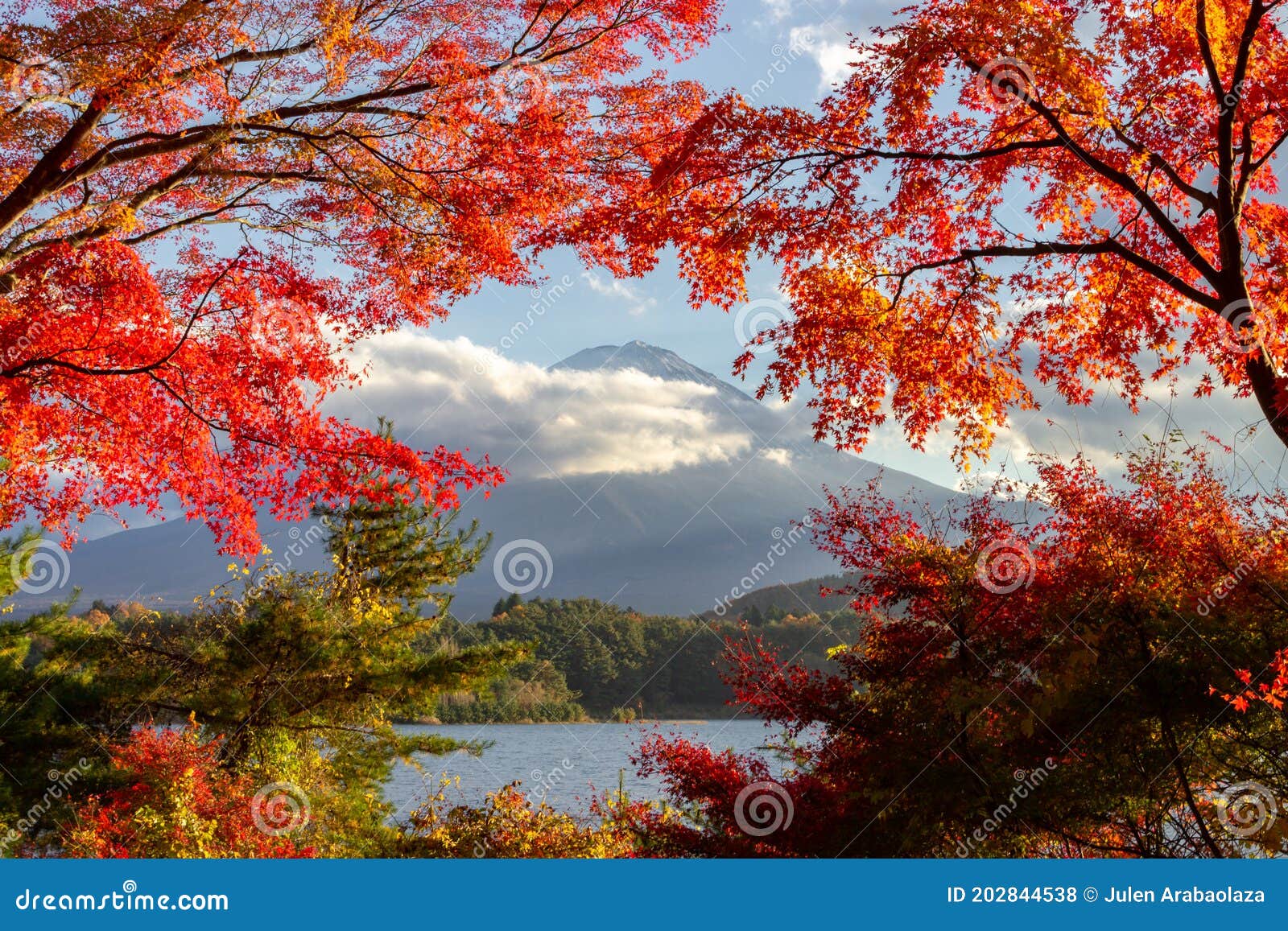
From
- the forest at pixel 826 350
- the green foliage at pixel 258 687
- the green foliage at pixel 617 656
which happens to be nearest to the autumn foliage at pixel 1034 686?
the forest at pixel 826 350

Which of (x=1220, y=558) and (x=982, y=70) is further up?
(x=982, y=70)

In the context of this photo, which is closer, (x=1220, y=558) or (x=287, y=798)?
(x=1220, y=558)

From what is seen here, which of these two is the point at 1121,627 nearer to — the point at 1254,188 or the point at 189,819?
the point at 1254,188

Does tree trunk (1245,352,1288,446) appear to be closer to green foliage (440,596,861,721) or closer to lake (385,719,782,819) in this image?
lake (385,719,782,819)

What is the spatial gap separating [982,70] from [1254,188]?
2903 millimetres

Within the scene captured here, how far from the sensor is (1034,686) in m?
6.42

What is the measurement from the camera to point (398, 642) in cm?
1358

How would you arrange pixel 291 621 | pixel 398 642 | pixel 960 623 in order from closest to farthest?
pixel 960 623
pixel 291 621
pixel 398 642

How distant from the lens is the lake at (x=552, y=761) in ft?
69.9

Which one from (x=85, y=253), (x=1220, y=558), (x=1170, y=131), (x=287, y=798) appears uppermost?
(x=1170, y=131)

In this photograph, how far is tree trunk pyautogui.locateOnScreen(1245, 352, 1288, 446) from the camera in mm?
5938

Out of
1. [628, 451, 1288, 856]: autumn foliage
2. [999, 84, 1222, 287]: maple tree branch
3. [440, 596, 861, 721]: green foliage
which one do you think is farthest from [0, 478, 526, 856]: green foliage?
[440, 596, 861, 721]: green foliage

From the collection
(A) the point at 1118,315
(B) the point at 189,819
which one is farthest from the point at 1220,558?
(B) the point at 189,819

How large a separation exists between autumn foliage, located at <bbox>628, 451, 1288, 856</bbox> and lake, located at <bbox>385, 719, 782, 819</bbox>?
13.4 feet
